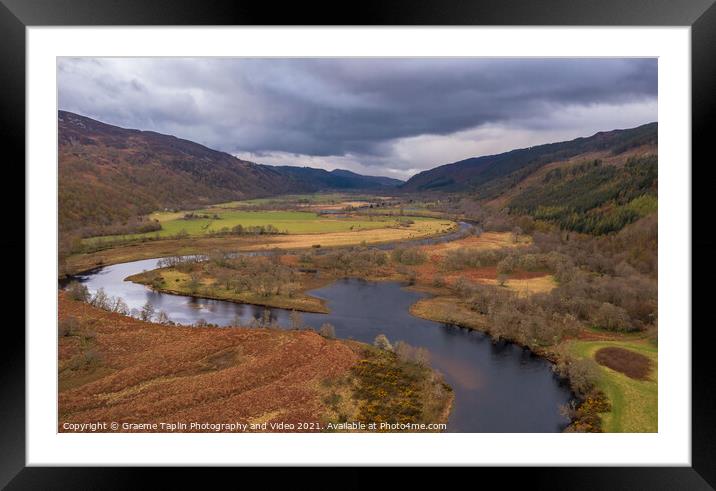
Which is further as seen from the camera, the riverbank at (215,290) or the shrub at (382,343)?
the riverbank at (215,290)

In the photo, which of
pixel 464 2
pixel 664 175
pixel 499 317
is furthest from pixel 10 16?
pixel 499 317

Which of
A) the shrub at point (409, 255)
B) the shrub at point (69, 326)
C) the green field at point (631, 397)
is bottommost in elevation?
the green field at point (631, 397)

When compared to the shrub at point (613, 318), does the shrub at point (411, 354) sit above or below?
below

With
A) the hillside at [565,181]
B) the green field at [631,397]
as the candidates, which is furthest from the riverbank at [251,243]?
the green field at [631,397]

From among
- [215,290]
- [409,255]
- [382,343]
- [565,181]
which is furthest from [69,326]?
[565,181]

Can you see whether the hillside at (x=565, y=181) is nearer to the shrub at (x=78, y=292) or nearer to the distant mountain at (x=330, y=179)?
the distant mountain at (x=330, y=179)

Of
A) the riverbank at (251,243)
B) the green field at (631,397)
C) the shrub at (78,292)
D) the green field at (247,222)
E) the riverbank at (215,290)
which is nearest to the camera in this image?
the green field at (631,397)
